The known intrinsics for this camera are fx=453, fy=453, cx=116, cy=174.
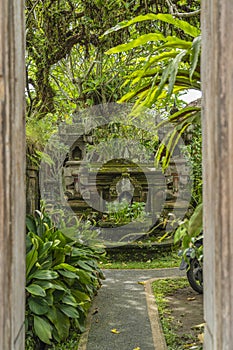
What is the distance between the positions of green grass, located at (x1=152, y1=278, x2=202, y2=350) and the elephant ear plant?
0.65 m

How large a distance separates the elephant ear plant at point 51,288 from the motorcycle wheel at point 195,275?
3.59 feet

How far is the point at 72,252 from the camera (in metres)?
3.84

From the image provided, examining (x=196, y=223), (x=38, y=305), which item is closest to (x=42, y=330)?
(x=38, y=305)

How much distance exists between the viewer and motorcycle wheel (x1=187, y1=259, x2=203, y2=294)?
4270 millimetres

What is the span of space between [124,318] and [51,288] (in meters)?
0.98

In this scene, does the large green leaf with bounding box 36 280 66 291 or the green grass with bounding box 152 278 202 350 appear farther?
the green grass with bounding box 152 278 202 350

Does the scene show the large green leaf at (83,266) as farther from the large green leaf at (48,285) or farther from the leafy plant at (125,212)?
the leafy plant at (125,212)

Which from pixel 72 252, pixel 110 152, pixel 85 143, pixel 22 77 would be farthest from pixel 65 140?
pixel 22 77

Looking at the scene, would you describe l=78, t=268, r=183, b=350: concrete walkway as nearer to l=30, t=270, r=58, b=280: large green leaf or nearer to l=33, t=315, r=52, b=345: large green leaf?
l=33, t=315, r=52, b=345: large green leaf

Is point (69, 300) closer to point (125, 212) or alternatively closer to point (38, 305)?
point (38, 305)

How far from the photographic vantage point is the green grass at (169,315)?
3.14 metres

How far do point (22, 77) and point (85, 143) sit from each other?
25.7 feet

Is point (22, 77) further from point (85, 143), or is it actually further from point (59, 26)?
point (85, 143)

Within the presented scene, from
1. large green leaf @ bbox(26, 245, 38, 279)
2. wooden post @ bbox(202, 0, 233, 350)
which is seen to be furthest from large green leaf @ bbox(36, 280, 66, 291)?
wooden post @ bbox(202, 0, 233, 350)
